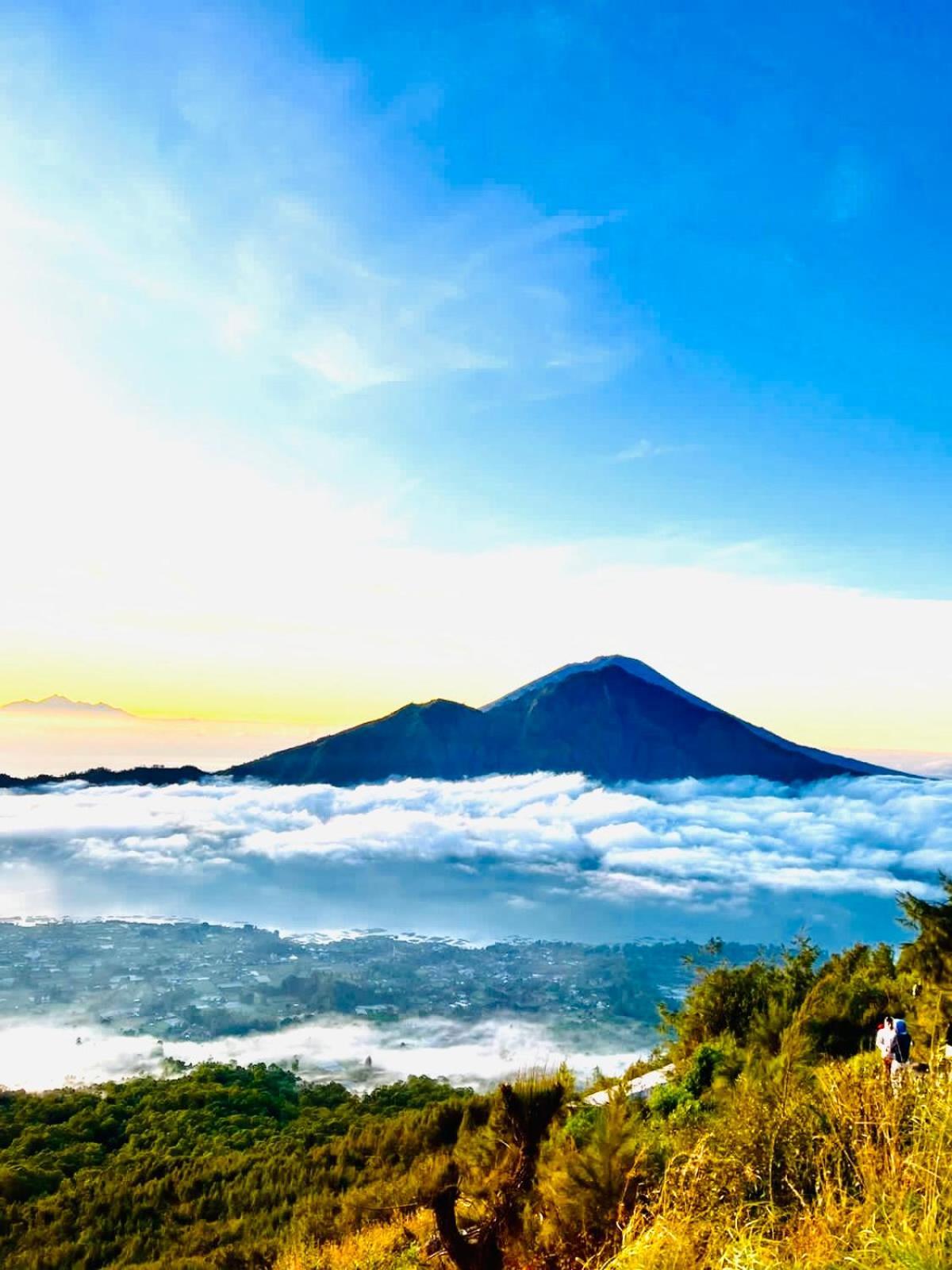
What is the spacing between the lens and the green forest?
13.1 feet

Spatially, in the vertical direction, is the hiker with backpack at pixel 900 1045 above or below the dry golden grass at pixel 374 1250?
above

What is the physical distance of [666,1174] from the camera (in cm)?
461

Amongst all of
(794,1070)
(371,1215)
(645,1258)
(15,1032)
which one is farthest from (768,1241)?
(15,1032)

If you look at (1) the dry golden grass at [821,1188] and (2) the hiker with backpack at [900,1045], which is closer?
(1) the dry golden grass at [821,1188]

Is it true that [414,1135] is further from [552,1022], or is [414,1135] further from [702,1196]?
[552,1022]

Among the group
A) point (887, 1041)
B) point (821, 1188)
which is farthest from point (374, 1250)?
point (821, 1188)

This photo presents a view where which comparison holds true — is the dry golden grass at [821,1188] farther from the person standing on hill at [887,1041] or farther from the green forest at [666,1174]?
the person standing on hill at [887,1041]

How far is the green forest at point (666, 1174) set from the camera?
3986 mm

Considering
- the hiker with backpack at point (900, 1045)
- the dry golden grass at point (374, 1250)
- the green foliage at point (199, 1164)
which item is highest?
the hiker with backpack at point (900, 1045)

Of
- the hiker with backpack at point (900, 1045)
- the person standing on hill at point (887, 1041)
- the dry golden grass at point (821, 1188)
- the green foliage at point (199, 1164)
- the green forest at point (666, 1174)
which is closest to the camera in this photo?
the dry golden grass at point (821, 1188)

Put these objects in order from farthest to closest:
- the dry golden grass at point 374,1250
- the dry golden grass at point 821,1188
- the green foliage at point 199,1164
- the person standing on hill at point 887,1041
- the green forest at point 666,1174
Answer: the green foliage at point 199,1164 < the person standing on hill at point 887,1041 < the dry golden grass at point 374,1250 < the green forest at point 666,1174 < the dry golden grass at point 821,1188

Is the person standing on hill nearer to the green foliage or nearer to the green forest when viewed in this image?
the green forest

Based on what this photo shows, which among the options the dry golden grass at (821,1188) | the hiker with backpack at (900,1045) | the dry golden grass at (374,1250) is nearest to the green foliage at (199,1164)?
the dry golden grass at (374,1250)

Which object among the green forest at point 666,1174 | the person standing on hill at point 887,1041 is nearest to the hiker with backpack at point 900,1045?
the person standing on hill at point 887,1041
